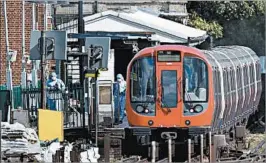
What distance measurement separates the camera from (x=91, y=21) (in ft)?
108

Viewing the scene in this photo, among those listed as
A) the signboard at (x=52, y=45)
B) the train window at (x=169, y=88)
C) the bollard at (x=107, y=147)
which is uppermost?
the signboard at (x=52, y=45)

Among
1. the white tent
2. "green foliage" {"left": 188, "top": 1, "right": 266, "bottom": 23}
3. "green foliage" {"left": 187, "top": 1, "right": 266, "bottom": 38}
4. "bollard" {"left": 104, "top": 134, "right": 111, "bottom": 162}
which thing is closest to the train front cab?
"bollard" {"left": 104, "top": 134, "right": 111, "bottom": 162}

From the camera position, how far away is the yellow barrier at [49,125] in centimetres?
1714

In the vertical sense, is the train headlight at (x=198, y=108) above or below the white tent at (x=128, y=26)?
below

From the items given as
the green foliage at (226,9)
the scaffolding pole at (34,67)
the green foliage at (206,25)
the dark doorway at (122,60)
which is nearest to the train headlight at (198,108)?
the scaffolding pole at (34,67)

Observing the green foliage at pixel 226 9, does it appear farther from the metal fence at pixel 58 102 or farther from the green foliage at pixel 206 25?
the metal fence at pixel 58 102

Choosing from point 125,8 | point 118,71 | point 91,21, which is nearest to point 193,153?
point 91,21

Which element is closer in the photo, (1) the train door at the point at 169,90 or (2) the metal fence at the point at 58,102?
(1) the train door at the point at 169,90

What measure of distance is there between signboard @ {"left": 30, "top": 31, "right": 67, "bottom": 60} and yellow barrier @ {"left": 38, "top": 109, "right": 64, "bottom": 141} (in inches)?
41.6

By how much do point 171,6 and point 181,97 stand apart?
21.5 meters

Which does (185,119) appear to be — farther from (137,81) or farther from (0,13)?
(0,13)

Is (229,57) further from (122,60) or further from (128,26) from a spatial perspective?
(122,60)

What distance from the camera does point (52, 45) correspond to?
17453 mm

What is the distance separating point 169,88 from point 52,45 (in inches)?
123
